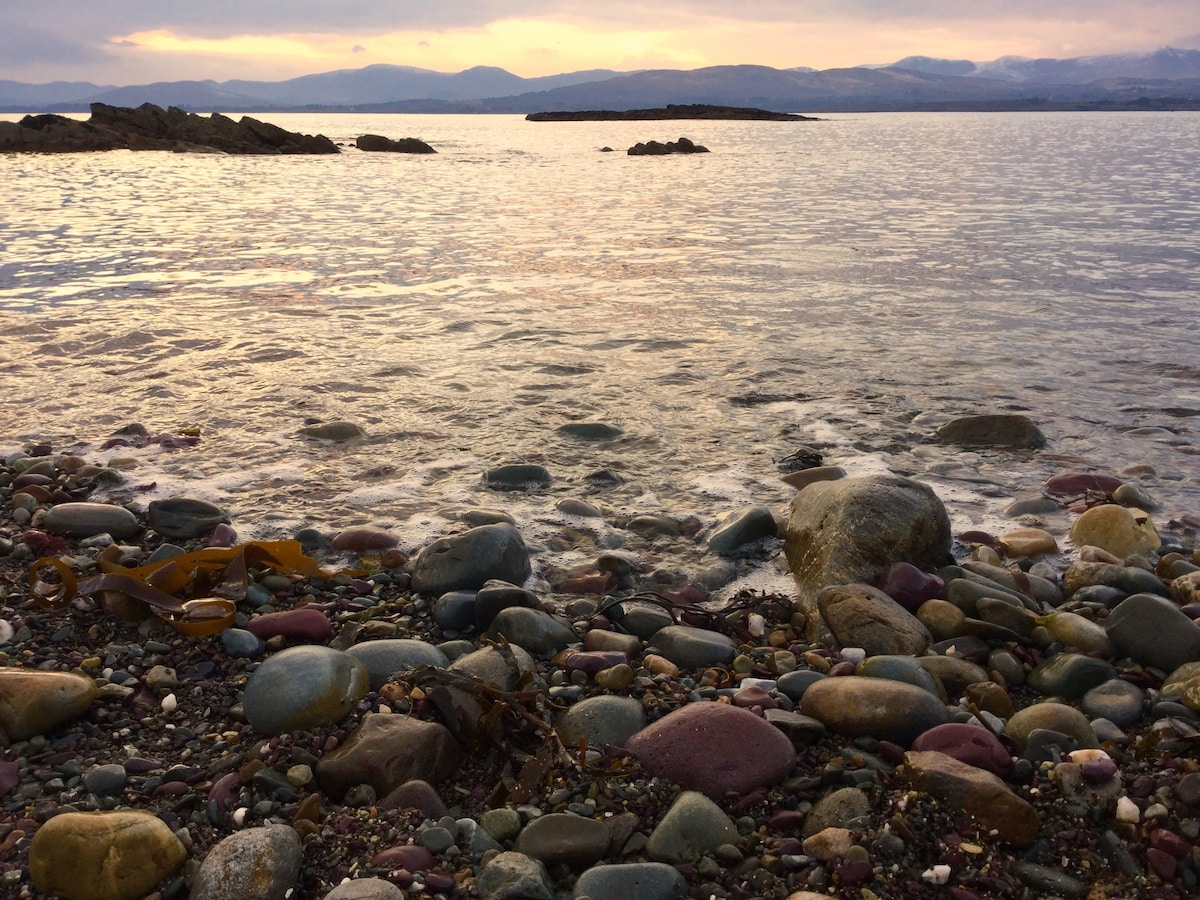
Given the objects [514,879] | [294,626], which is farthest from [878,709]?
[294,626]

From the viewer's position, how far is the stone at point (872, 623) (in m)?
4.29

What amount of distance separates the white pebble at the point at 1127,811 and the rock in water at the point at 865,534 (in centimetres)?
Answer: 197

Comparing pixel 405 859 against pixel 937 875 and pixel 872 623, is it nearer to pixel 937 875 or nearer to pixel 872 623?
pixel 937 875

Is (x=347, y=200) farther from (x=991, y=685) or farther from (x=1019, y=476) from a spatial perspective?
(x=991, y=685)

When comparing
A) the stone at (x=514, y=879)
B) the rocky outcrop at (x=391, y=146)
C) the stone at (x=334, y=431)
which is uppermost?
the rocky outcrop at (x=391, y=146)

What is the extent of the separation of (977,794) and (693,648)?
1.54 meters

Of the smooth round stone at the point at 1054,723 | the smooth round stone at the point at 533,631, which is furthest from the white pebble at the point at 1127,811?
the smooth round stone at the point at 533,631

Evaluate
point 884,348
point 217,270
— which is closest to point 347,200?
point 217,270

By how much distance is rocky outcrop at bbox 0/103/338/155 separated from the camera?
5234cm

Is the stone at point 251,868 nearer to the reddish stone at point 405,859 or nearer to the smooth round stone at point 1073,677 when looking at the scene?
the reddish stone at point 405,859

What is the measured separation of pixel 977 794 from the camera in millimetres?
2973

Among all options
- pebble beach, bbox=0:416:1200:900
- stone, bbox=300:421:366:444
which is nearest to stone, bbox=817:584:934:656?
pebble beach, bbox=0:416:1200:900

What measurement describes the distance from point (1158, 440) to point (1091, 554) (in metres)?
2.81

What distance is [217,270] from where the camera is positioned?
15898mm
